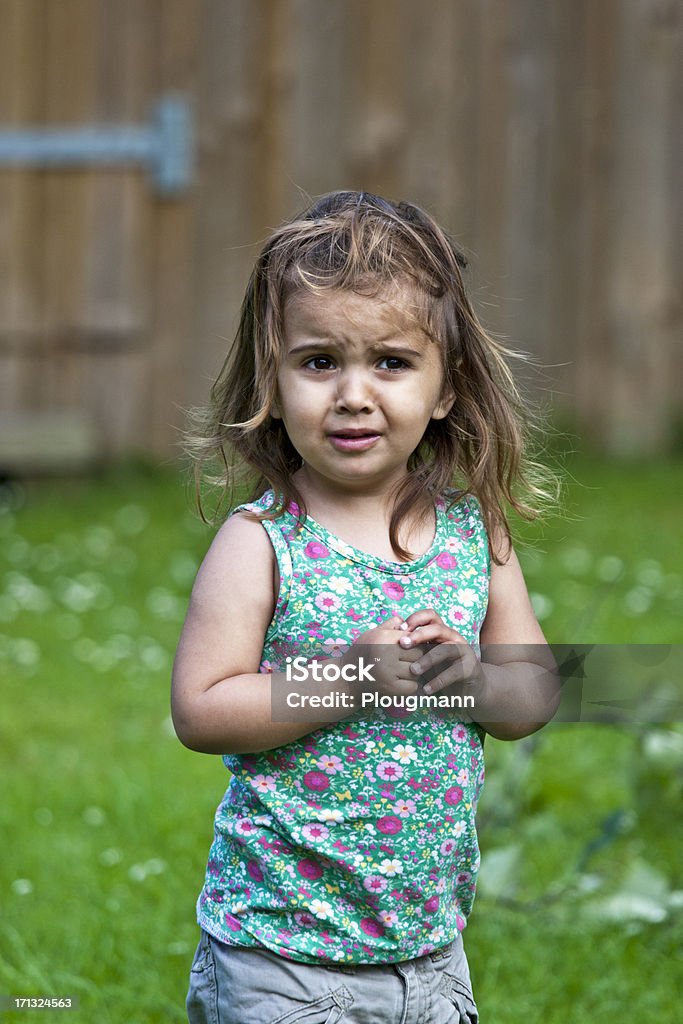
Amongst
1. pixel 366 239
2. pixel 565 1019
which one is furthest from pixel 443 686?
pixel 565 1019

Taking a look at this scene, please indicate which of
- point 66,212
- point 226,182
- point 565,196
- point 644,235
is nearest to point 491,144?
point 565,196

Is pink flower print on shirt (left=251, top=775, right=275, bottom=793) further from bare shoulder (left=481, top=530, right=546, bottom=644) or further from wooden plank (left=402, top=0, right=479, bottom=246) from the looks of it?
wooden plank (left=402, top=0, right=479, bottom=246)

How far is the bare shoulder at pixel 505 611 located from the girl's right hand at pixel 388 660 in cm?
25

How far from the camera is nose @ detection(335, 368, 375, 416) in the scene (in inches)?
67.7

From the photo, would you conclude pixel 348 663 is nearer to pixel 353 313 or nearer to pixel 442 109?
pixel 353 313

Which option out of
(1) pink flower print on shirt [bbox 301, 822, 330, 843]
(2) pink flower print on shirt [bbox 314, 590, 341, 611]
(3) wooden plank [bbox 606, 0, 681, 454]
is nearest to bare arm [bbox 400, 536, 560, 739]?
(2) pink flower print on shirt [bbox 314, 590, 341, 611]

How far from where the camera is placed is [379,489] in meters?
1.83

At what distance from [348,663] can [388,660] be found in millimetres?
55

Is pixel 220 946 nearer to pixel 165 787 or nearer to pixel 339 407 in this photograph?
pixel 339 407

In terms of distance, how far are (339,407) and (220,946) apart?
0.66 metres

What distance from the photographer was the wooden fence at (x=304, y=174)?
6750 millimetres

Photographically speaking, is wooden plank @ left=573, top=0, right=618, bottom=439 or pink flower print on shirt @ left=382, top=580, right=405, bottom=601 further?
wooden plank @ left=573, top=0, right=618, bottom=439

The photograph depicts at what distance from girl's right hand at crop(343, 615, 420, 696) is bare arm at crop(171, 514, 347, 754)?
0.07 meters

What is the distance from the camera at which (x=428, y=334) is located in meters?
1.79
